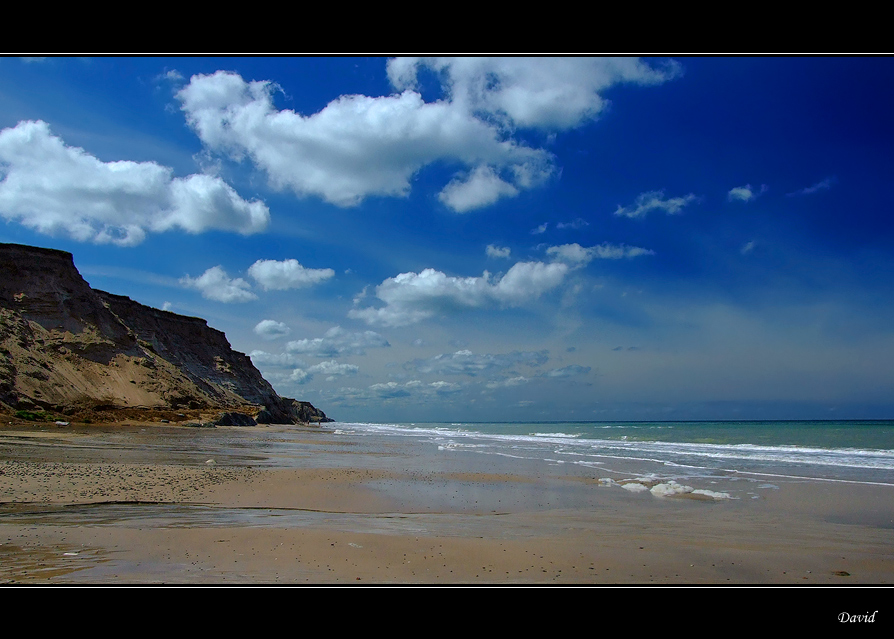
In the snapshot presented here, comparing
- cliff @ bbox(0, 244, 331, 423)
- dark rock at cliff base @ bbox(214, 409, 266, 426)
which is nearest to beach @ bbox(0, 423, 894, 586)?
cliff @ bbox(0, 244, 331, 423)

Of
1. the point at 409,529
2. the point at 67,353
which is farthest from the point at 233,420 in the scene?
the point at 409,529

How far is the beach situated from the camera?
502 centimetres

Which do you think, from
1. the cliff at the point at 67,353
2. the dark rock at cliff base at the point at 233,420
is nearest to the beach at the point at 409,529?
the cliff at the point at 67,353

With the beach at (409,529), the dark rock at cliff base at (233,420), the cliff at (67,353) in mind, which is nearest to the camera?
the beach at (409,529)

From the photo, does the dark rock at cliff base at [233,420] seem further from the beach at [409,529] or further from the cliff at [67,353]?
the beach at [409,529]

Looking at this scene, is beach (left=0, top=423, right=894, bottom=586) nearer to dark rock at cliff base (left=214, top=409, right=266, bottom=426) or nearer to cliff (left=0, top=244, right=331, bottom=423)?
cliff (left=0, top=244, right=331, bottom=423)

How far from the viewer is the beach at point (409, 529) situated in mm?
5020

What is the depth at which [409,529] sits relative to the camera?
281 inches

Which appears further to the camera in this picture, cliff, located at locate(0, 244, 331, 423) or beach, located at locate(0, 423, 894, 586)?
cliff, located at locate(0, 244, 331, 423)
